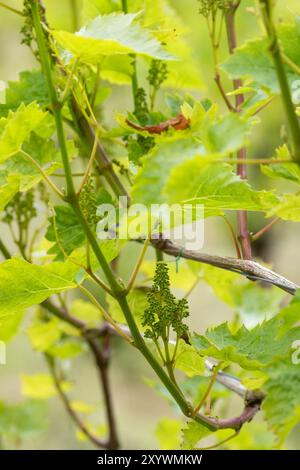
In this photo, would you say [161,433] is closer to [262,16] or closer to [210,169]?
[210,169]

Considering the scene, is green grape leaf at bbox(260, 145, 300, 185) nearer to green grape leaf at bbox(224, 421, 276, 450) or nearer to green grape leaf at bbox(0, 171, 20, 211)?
green grape leaf at bbox(0, 171, 20, 211)

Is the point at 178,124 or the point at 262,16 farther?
the point at 178,124

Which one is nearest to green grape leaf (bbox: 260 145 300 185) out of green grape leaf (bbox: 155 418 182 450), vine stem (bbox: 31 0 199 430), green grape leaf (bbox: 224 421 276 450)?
vine stem (bbox: 31 0 199 430)

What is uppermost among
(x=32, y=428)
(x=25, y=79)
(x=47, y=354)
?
(x=25, y=79)

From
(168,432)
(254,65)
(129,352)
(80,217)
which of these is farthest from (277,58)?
(129,352)

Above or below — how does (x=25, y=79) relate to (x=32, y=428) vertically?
above

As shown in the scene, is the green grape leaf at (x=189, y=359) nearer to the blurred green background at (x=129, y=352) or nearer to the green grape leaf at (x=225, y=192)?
the green grape leaf at (x=225, y=192)

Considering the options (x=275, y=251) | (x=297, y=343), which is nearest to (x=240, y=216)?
(x=297, y=343)

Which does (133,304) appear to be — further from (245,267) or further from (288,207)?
(288,207)
